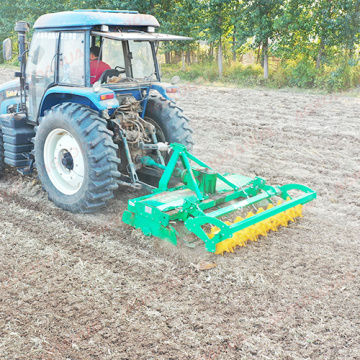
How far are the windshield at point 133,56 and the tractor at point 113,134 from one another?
1cm

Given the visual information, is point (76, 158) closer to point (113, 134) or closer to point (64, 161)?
point (64, 161)

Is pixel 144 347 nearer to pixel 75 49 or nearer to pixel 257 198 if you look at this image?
pixel 257 198

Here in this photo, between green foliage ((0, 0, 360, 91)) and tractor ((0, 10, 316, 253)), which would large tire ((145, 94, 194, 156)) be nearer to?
tractor ((0, 10, 316, 253))

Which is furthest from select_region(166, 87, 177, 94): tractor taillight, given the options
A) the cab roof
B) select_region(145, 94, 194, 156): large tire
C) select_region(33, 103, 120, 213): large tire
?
select_region(33, 103, 120, 213): large tire

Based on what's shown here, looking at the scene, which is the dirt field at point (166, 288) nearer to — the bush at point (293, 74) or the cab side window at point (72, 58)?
the cab side window at point (72, 58)

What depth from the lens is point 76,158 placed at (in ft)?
15.6

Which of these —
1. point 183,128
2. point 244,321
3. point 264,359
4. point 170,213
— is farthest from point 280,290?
point 183,128

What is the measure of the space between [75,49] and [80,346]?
3.20m

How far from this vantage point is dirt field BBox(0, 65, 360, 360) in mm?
2891

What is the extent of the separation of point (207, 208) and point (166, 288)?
1.22 m

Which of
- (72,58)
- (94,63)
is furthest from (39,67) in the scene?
(94,63)

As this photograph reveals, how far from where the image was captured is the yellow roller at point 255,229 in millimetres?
4004

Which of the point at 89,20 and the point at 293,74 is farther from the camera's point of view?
the point at 293,74

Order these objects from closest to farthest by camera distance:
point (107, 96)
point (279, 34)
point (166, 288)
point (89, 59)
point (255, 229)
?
point (166, 288), point (255, 229), point (107, 96), point (89, 59), point (279, 34)
